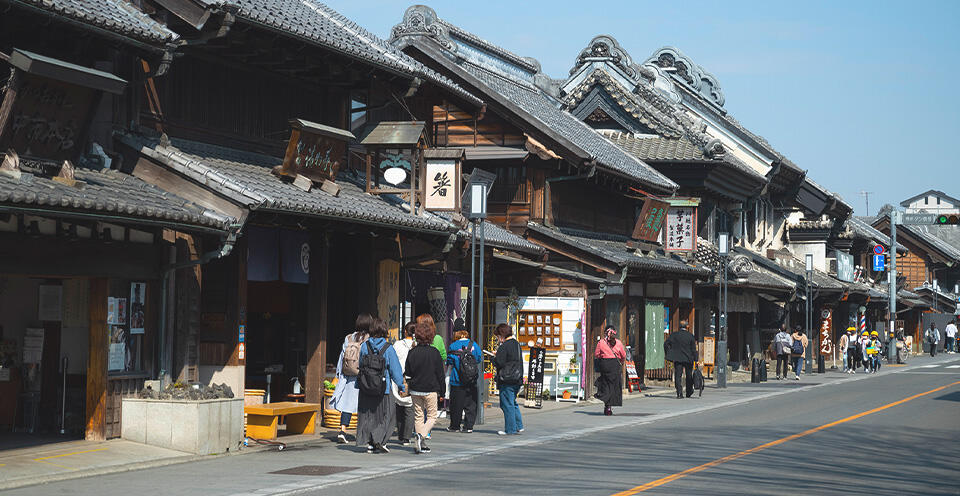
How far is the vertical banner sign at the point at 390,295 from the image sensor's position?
21.7m

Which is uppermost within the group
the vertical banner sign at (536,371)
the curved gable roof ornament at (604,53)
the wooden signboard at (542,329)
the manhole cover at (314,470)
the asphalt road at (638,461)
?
the curved gable roof ornament at (604,53)

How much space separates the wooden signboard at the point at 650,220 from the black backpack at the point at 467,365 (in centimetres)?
1452

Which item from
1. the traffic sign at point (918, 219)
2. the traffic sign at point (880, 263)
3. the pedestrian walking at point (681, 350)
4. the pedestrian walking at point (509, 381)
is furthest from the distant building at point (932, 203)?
the pedestrian walking at point (509, 381)

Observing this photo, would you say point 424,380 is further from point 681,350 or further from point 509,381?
point 681,350

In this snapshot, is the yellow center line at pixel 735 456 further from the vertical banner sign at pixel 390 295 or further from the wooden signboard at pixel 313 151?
the wooden signboard at pixel 313 151

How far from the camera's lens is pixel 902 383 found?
35969 millimetres

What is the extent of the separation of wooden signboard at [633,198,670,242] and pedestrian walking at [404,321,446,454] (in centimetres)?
1714

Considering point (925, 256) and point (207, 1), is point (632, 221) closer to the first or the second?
point (207, 1)

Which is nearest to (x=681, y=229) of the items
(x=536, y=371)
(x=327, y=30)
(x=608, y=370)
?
(x=536, y=371)

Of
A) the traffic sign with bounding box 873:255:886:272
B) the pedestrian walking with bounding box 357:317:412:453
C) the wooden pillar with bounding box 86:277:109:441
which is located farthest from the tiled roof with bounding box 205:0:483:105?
the traffic sign with bounding box 873:255:886:272

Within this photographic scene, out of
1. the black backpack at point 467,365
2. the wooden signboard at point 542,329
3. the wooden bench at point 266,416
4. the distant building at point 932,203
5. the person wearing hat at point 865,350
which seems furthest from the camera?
the distant building at point 932,203

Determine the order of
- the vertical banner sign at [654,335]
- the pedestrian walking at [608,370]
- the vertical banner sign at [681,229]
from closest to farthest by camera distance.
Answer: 1. the pedestrian walking at [608,370]
2. the vertical banner sign at [654,335]
3. the vertical banner sign at [681,229]

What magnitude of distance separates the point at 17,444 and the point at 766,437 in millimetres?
11363

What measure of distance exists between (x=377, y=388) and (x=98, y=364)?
386cm
